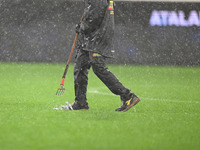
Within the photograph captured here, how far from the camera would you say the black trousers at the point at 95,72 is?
20.9 ft

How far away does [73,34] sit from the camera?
663 inches

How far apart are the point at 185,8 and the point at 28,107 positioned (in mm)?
11113

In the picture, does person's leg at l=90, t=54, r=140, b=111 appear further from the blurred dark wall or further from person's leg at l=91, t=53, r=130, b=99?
the blurred dark wall

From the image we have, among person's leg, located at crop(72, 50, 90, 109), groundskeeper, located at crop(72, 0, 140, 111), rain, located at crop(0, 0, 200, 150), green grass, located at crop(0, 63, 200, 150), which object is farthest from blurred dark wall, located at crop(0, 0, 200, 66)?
groundskeeper, located at crop(72, 0, 140, 111)

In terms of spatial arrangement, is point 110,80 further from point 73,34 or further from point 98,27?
point 73,34

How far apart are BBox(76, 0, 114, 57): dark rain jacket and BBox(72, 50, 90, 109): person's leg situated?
15cm

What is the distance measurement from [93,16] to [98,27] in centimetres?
17

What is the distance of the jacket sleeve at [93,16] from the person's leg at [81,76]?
33 cm

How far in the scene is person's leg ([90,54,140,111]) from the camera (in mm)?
6348

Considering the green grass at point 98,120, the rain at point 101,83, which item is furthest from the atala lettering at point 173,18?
the green grass at point 98,120

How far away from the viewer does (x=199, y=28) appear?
17.0 meters

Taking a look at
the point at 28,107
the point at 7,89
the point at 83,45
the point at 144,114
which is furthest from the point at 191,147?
the point at 7,89

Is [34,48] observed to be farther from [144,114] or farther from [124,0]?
[144,114]

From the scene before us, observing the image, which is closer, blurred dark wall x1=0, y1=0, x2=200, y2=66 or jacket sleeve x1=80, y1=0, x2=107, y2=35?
jacket sleeve x1=80, y1=0, x2=107, y2=35
